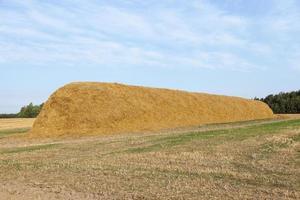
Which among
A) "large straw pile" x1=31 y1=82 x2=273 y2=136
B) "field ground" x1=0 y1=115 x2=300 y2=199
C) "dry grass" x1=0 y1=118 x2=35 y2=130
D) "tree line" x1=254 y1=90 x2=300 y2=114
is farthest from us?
"tree line" x1=254 y1=90 x2=300 y2=114

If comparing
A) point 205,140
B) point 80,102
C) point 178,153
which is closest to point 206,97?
point 80,102

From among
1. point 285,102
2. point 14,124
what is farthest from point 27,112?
point 285,102

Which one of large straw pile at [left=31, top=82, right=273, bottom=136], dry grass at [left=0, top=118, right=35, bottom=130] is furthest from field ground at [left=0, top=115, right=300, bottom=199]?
dry grass at [left=0, top=118, right=35, bottom=130]

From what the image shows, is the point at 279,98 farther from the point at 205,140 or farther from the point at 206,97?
the point at 205,140

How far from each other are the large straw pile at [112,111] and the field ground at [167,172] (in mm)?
14449

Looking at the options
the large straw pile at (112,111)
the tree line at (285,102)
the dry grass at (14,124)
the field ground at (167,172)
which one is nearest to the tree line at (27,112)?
the dry grass at (14,124)

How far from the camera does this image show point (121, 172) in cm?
1272

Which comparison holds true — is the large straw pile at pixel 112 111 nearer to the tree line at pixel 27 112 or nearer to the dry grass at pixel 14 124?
the dry grass at pixel 14 124

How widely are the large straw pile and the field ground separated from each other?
47.4 ft

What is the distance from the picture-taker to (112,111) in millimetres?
35000

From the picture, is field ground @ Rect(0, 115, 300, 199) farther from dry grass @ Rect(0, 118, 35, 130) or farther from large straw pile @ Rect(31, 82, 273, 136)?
dry grass @ Rect(0, 118, 35, 130)

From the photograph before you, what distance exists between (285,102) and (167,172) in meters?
61.1

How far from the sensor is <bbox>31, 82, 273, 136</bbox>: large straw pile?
33.6 metres

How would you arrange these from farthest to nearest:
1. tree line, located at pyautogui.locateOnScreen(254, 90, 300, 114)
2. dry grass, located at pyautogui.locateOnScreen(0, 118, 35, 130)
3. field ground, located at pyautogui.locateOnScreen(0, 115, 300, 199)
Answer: tree line, located at pyautogui.locateOnScreen(254, 90, 300, 114), dry grass, located at pyautogui.locateOnScreen(0, 118, 35, 130), field ground, located at pyautogui.locateOnScreen(0, 115, 300, 199)
